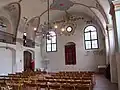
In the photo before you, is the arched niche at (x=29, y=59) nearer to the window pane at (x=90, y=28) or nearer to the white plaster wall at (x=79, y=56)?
the white plaster wall at (x=79, y=56)

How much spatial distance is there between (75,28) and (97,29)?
2399 millimetres

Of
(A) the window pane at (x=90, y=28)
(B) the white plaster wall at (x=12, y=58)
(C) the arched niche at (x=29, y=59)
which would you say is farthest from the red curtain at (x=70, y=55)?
(B) the white plaster wall at (x=12, y=58)

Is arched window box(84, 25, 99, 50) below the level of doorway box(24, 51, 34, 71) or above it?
above

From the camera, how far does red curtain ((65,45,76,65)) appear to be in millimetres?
17312

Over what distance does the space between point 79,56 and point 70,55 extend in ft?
3.36

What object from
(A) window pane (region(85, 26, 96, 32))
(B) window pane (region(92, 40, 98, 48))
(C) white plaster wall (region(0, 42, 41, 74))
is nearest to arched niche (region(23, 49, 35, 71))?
(C) white plaster wall (region(0, 42, 41, 74))

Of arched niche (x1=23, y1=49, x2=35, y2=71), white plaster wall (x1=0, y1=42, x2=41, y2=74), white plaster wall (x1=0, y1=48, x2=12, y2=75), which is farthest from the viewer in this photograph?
arched niche (x1=23, y1=49, x2=35, y2=71)

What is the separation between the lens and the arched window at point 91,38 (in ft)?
55.4

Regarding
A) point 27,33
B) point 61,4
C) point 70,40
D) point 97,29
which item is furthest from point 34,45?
point 97,29

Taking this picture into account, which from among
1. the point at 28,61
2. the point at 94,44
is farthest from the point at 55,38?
the point at 94,44

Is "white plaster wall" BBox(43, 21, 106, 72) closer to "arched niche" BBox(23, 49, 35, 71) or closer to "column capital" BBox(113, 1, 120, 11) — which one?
"arched niche" BBox(23, 49, 35, 71)

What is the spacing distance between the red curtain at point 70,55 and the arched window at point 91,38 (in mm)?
1520

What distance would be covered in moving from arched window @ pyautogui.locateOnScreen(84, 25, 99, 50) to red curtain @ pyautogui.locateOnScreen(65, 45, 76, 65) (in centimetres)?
152

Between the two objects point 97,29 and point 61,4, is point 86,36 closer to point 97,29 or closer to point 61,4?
point 97,29
